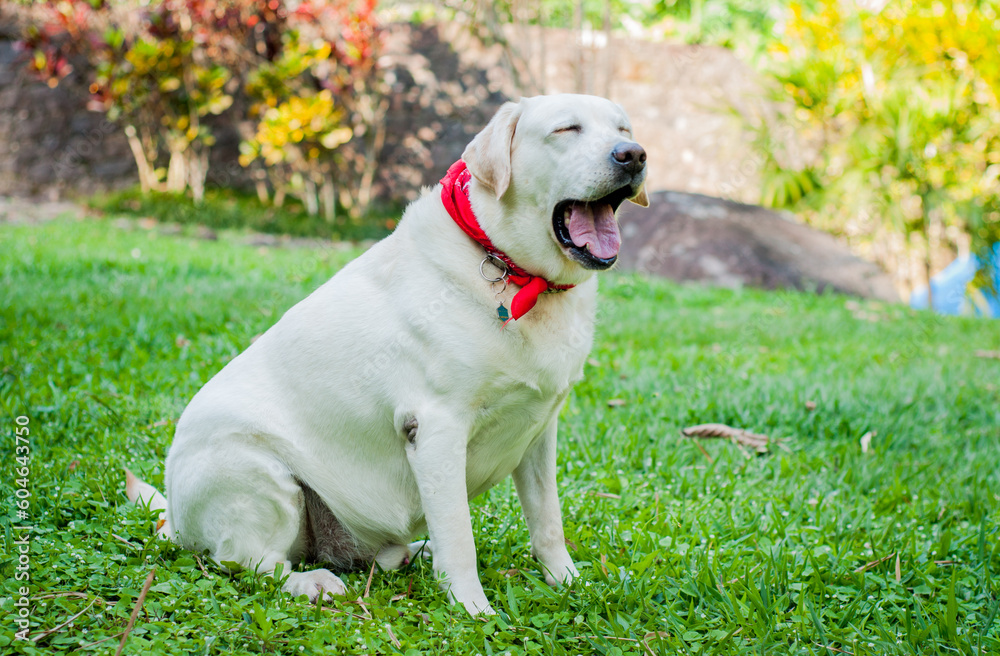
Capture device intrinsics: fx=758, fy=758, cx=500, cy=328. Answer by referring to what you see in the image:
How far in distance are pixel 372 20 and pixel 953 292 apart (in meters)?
8.15

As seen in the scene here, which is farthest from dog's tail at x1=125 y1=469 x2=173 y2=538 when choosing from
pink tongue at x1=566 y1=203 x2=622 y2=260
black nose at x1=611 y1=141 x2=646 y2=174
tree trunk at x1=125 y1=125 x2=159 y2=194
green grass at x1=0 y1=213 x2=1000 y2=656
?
tree trunk at x1=125 y1=125 x2=159 y2=194

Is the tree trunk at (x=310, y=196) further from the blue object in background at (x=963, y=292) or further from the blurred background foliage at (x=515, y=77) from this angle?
the blue object in background at (x=963, y=292)

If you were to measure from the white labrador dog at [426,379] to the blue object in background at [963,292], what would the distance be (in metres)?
8.01

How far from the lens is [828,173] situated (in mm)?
10352

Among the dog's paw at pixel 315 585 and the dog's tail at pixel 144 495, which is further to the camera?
the dog's tail at pixel 144 495

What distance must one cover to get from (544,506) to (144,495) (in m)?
1.36

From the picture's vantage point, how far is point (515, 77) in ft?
32.2

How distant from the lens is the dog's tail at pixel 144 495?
248 cm

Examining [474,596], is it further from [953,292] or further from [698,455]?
[953,292]

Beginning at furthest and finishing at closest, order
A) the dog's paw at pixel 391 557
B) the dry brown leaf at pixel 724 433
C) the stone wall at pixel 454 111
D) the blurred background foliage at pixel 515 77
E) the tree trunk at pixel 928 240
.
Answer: the stone wall at pixel 454 111, the blurred background foliage at pixel 515 77, the tree trunk at pixel 928 240, the dry brown leaf at pixel 724 433, the dog's paw at pixel 391 557

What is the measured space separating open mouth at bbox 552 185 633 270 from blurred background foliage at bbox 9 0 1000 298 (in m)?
8.05

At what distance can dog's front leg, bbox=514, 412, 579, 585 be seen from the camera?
229cm

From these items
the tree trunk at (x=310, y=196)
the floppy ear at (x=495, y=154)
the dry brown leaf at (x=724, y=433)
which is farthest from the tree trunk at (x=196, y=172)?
the floppy ear at (x=495, y=154)

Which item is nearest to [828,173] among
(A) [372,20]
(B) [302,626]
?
(A) [372,20]
